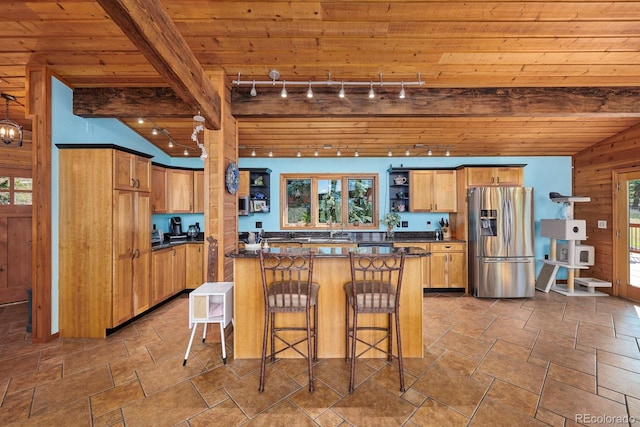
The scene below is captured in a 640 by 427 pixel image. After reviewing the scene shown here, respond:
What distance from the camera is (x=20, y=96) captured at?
10.8 feet

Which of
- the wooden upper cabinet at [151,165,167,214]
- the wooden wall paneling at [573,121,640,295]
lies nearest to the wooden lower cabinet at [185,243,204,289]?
the wooden upper cabinet at [151,165,167,214]

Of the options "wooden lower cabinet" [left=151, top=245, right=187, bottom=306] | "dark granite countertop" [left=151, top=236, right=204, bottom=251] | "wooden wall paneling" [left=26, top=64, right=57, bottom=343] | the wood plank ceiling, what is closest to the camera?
the wood plank ceiling

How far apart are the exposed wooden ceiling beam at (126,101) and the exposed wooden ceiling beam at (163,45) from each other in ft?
3.24

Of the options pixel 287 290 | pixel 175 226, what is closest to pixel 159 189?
pixel 175 226

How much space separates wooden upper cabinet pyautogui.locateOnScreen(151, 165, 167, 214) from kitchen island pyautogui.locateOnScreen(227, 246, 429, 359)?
2.67m

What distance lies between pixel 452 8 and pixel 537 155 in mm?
4472

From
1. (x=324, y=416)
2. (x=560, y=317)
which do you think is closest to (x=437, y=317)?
(x=560, y=317)

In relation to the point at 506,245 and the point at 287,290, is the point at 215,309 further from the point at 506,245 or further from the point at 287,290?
the point at 506,245

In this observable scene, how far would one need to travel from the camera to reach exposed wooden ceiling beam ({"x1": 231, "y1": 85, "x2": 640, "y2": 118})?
3.08 meters

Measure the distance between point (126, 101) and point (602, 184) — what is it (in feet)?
24.2

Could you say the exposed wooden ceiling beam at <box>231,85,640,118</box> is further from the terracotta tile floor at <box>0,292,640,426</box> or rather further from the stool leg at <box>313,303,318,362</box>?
the terracotta tile floor at <box>0,292,640,426</box>

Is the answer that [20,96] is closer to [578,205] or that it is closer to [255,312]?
[255,312]

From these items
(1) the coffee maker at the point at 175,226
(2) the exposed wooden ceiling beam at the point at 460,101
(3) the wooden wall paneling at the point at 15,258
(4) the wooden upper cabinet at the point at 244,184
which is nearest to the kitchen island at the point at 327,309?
(2) the exposed wooden ceiling beam at the point at 460,101

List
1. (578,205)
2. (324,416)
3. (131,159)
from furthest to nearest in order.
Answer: (578,205), (131,159), (324,416)
